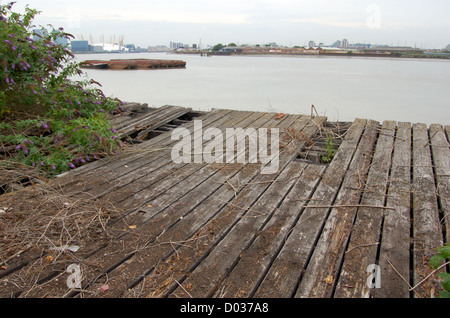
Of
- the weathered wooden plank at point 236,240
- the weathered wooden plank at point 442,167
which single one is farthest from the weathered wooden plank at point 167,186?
the weathered wooden plank at point 442,167

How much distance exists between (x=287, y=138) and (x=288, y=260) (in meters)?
2.60

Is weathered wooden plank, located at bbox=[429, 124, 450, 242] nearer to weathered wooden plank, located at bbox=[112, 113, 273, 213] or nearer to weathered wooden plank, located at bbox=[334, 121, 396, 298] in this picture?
weathered wooden plank, located at bbox=[334, 121, 396, 298]

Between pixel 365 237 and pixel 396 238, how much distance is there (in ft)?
0.61

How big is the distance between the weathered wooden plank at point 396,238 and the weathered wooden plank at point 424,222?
0.05m

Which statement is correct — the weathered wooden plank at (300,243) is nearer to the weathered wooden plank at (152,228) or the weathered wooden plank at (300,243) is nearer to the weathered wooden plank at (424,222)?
the weathered wooden plank at (424,222)

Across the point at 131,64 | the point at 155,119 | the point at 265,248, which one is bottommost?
the point at 265,248

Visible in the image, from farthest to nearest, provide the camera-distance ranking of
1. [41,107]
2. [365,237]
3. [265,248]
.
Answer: [41,107] → [365,237] → [265,248]

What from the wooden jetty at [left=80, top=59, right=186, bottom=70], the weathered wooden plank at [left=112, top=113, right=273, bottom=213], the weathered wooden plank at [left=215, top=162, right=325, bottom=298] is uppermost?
the wooden jetty at [left=80, top=59, right=186, bottom=70]

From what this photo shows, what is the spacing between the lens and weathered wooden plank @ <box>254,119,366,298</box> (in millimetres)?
1653

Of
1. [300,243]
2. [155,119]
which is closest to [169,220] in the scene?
[300,243]

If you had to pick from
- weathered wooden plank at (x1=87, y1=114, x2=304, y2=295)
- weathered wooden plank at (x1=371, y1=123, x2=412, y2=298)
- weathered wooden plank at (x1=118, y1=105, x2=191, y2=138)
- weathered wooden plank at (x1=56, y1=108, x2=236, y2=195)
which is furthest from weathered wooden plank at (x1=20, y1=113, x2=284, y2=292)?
weathered wooden plank at (x1=118, y1=105, x2=191, y2=138)

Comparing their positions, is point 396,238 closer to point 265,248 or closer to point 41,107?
point 265,248

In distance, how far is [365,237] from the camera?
6.81 ft
